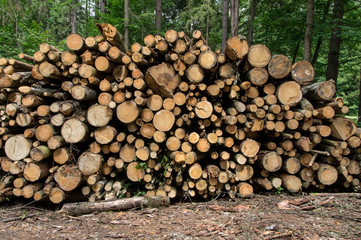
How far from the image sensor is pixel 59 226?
2631 mm

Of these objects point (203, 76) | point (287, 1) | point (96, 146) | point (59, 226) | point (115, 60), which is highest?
point (287, 1)

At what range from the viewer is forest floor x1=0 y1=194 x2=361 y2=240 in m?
2.29

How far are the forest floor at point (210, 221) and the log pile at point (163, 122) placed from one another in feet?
0.88

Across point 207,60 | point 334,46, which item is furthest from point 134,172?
point 334,46

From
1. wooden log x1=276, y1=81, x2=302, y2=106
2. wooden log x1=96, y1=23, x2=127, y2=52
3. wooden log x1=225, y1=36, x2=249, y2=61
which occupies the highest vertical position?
wooden log x1=96, y1=23, x2=127, y2=52

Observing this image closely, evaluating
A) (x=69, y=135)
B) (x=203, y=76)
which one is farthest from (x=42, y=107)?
(x=203, y=76)

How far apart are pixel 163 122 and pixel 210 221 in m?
1.44

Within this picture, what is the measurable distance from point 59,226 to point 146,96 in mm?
2046

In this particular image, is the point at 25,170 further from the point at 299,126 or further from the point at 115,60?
the point at 299,126

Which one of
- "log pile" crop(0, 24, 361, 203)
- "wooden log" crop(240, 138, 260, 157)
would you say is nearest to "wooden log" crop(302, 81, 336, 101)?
"log pile" crop(0, 24, 361, 203)

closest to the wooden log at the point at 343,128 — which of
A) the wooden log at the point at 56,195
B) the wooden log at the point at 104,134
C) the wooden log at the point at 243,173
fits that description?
the wooden log at the point at 243,173

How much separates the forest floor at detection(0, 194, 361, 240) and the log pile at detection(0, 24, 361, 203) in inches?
10.6

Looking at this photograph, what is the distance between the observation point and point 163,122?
308 cm

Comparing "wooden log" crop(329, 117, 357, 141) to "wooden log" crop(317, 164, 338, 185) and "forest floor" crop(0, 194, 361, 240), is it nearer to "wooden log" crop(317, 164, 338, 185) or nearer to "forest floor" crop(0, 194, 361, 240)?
"wooden log" crop(317, 164, 338, 185)
